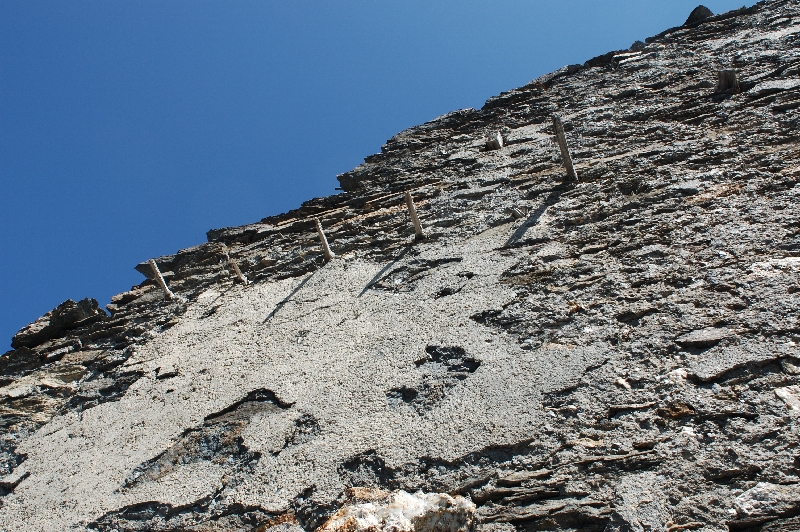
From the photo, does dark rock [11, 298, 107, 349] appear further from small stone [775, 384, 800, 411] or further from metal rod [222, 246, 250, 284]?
small stone [775, 384, 800, 411]

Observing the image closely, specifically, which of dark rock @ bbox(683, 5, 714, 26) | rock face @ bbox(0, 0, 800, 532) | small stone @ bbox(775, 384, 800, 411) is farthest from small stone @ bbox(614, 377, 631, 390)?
dark rock @ bbox(683, 5, 714, 26)

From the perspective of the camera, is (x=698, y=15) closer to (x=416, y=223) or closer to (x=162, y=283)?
(x=416, y=223)

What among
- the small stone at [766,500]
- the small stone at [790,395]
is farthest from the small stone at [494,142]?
the small stone at [766,500]

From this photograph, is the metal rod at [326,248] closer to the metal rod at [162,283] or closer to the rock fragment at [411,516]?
the metal rod at [162,283]

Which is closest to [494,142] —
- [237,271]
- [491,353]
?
[237,271]

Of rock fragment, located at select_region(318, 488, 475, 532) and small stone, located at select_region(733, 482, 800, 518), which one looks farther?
rock fragment, located at select_region(318, 488, 475, 532)

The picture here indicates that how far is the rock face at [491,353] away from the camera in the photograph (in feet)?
10.6

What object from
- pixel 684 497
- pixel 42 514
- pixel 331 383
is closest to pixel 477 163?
pixel 331 383

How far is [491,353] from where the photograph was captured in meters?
4.13

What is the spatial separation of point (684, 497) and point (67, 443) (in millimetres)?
4562

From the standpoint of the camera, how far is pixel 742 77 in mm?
6695

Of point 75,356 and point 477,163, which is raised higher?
point 477,163

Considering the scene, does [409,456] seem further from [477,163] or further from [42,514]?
[477,163]

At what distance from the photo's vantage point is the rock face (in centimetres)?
322
